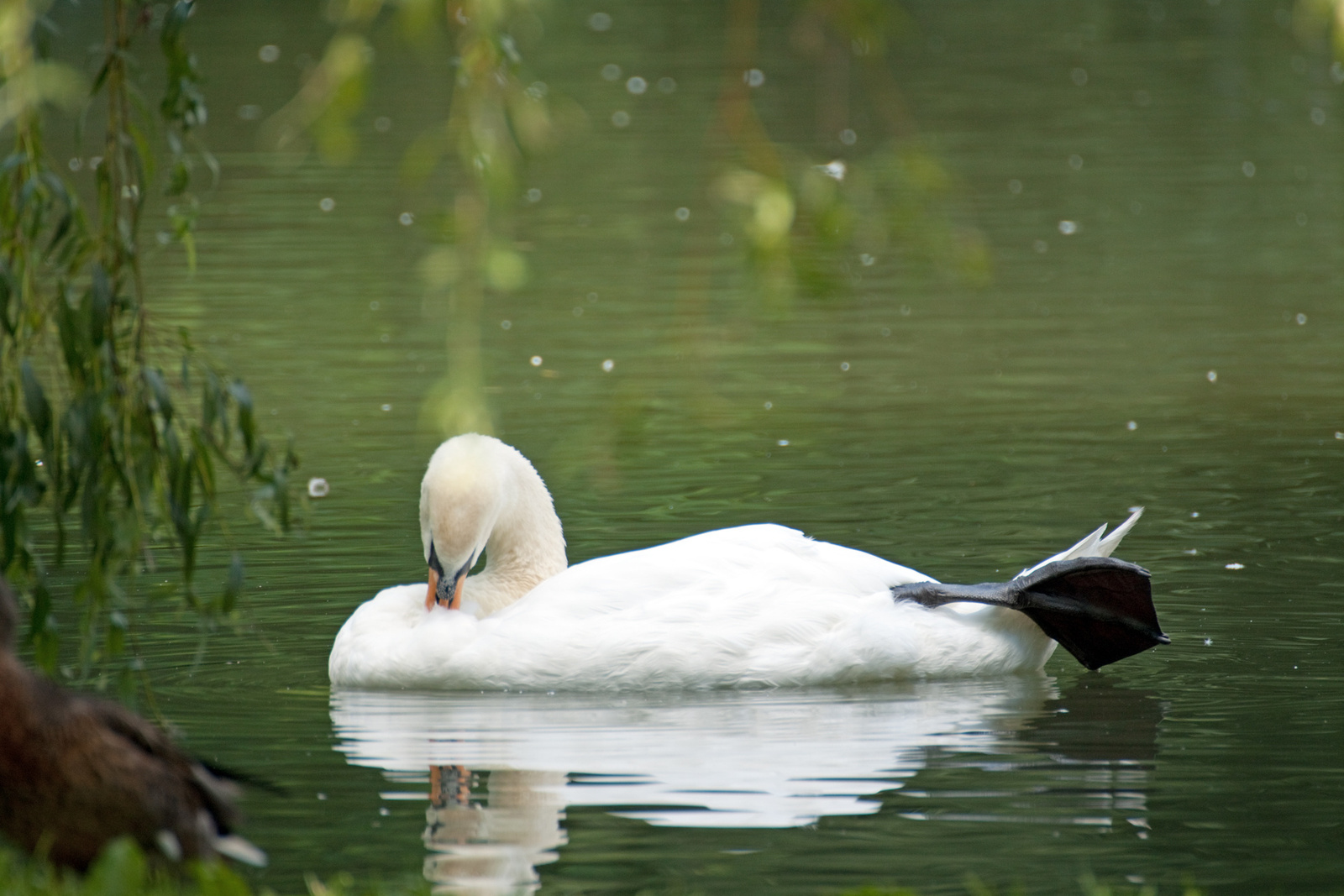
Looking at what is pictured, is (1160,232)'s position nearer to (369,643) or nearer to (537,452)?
(537,452)

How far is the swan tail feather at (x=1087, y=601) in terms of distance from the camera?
7590 mm

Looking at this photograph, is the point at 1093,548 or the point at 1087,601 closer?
the point at 1087,601

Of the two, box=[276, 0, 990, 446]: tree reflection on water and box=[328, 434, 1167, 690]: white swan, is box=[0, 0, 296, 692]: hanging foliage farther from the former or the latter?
box=[276, 0, 990, 446]: tree reflection on water

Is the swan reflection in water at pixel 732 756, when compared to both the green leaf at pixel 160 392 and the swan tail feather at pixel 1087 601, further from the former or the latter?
the green leaf at pixel 160 392

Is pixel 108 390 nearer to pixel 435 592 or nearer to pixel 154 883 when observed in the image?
pixel 154 883

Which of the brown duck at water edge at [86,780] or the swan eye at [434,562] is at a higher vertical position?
the swan eye at [434,562]

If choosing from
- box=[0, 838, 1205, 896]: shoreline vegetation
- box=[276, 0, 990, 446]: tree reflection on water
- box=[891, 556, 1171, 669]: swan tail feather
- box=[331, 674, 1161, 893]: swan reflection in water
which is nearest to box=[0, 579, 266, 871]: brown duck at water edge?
box=[0, 838, 1205, 896]: shoreline vegetation

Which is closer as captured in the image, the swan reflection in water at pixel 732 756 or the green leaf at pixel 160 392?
the green leaf at pixel 160 392

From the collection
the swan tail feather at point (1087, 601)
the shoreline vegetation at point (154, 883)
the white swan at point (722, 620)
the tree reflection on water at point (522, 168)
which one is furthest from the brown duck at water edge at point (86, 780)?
the swan tail feather at point (1087, 601)

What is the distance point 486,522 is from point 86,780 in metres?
3.57

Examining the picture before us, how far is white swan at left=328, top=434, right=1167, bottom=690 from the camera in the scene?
7605 millimetres

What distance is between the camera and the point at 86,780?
15.2 ft

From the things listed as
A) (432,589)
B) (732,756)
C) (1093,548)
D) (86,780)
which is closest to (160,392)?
(86,780)

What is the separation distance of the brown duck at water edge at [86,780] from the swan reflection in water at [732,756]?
2.94ft
